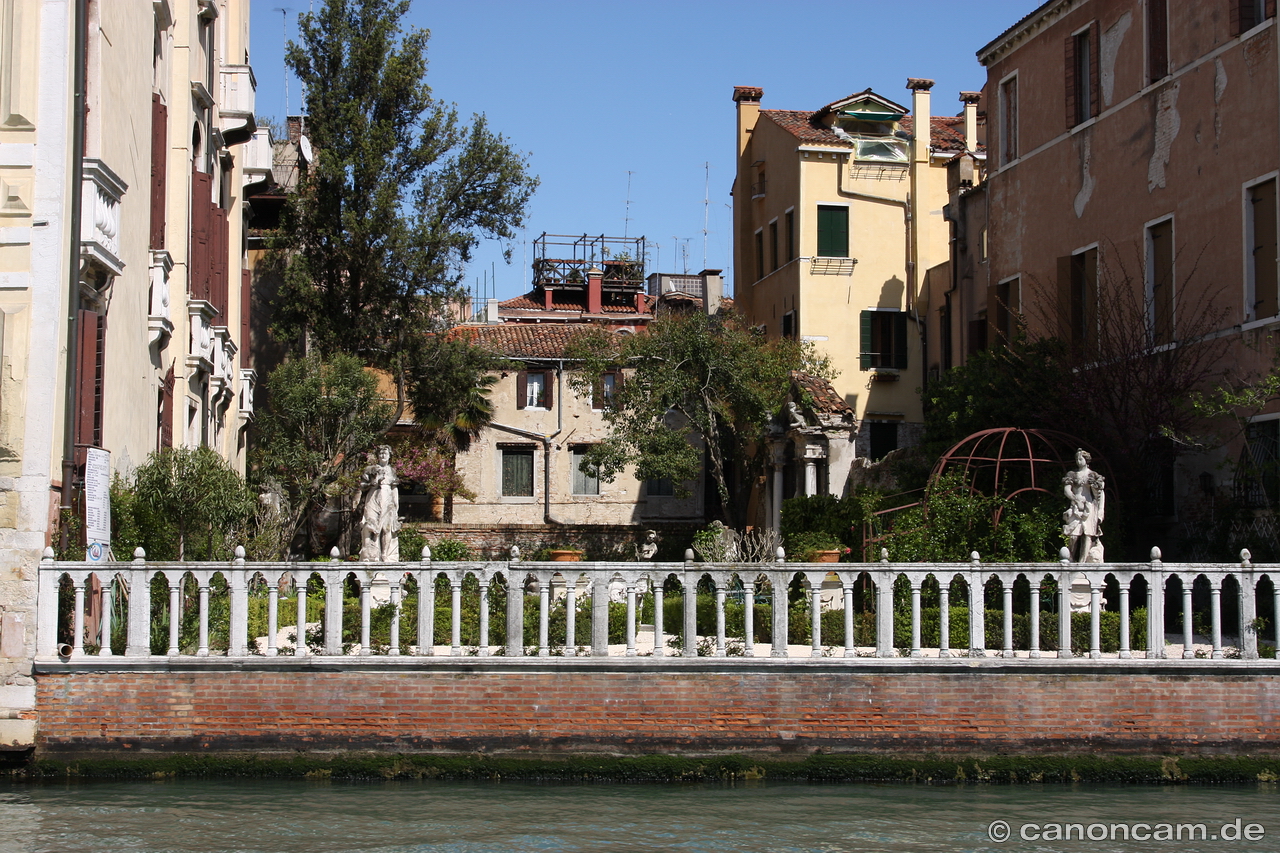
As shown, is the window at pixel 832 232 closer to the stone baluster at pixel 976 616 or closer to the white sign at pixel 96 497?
the stone baluster at pixel 976 616

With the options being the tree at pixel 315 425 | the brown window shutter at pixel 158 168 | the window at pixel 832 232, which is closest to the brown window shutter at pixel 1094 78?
the window at pixel 832 232

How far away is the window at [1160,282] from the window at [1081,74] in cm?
266

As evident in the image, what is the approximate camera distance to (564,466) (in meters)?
34.2

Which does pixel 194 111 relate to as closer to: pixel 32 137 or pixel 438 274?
pixel 32 137

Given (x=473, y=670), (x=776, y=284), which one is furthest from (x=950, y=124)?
(x=473, y=670)

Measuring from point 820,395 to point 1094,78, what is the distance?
7.86 m

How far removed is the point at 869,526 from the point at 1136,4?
8.88m

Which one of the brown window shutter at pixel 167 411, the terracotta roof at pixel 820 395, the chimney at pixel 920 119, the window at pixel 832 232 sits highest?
the chimney at pixel 920 119

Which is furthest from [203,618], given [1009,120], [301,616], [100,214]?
[1009,120]

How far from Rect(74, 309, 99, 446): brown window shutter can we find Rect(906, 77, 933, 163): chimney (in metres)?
20.8

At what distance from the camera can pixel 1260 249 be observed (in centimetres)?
1680

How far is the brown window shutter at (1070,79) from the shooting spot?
69.3 feet

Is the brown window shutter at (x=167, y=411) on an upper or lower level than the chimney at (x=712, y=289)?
lower

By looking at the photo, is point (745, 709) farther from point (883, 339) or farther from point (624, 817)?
point (883, 339)
